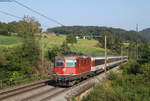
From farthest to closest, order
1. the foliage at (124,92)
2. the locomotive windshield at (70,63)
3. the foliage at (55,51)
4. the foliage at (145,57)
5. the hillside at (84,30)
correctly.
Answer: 1. the hillside at (84,30)
2. the foliage at (55,51)
3. the foliage at (145,57)
4. the locomotive windshield at (70,63)
5. the foliage at (124,92)

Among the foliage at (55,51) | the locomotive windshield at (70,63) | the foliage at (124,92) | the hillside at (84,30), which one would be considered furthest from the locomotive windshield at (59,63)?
the hillside at (84,30)

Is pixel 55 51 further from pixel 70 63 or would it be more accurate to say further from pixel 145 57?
→ pixel 70 63

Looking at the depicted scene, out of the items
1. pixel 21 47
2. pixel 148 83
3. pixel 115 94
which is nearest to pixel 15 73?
A: pixel 21 47

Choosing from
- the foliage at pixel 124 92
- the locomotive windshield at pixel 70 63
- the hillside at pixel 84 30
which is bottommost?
the foliage at pixel 124 92

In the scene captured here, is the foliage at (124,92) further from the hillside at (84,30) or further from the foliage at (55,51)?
the hillside at (84,30)

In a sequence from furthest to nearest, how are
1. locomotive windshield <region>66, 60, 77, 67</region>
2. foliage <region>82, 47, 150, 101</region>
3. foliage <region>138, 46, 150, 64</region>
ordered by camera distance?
1. foliage <region>138, 46, 150, 64</region>
2. locomotive windshield <region>66, 60, 77, 67</region>
3. foliage <region>82, 47, 150, 101</region>

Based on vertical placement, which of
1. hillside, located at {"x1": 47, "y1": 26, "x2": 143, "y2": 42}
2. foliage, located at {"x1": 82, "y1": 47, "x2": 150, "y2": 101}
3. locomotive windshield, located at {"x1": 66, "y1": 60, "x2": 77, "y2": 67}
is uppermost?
hillside, located at {"x1": 47, "y1": 26, "x2": 143, "y2": 42}

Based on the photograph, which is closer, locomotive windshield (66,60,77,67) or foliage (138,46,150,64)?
locomotive windshield (66,60,77,67)

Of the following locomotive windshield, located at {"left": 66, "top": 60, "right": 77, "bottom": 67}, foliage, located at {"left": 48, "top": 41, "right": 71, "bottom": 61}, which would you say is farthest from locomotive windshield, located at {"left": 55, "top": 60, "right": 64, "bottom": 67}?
foliage, located at {"left": 48, "top": 41, "right": 71, "bottom": 61}

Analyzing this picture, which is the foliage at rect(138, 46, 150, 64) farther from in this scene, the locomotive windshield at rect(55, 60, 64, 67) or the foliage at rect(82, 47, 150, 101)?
the locomotive windshield at rect(55, 60, 64, 67)

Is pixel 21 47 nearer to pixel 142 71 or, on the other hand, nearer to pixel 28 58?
pixel 28 58

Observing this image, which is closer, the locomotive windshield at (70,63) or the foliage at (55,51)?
the locomotive windshield at (70,63)

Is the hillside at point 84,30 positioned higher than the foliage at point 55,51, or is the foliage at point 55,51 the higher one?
the hillside at point 84,30

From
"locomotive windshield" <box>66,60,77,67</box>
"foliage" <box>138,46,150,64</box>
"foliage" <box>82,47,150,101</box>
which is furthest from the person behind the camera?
"foliage" <box>138,46,150,64</box>
